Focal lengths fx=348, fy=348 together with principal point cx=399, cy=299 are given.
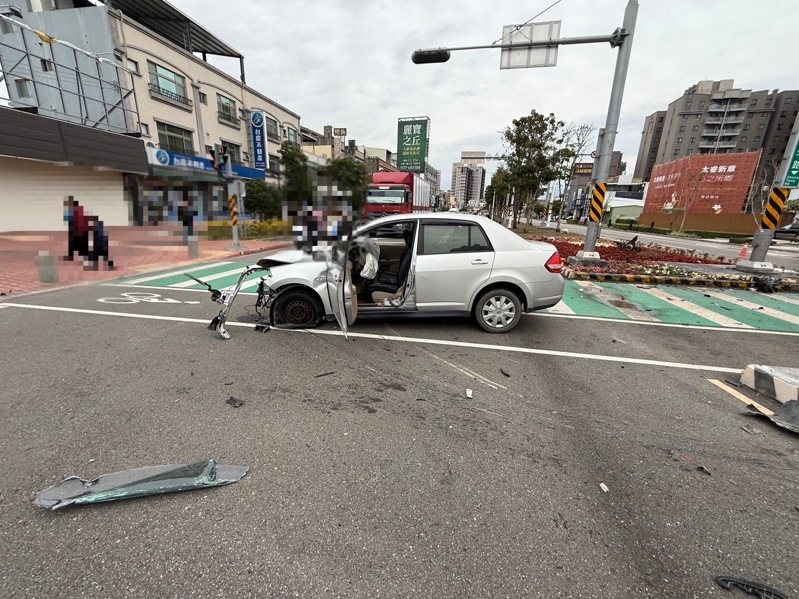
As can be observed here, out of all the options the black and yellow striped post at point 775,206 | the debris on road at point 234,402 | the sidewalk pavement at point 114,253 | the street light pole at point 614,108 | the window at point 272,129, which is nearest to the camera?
the debris on road at point 234,402

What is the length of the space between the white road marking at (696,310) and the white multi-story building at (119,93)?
11.4 metres

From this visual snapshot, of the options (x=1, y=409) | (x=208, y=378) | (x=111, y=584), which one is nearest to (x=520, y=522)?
(x=111, y=584)

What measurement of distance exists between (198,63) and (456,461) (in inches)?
1162

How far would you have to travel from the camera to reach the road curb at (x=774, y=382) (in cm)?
324

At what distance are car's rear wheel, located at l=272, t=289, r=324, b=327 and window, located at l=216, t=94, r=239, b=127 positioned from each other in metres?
26.1

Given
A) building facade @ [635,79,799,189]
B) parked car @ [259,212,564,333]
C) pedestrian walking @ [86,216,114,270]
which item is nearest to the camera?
parked car @ [259,212,564,333]

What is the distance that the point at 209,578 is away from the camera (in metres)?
1.69

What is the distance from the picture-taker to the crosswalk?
19.6ft

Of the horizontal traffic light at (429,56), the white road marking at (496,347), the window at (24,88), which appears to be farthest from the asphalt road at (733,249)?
the window at (24,88)

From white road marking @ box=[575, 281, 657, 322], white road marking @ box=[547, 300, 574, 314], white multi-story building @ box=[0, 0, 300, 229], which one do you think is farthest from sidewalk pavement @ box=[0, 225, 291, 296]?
white road marking @ box=[575, 281, 657, 322]

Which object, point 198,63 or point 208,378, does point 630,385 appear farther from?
point 198,63

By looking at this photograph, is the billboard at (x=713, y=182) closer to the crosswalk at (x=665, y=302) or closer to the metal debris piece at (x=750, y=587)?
the crosswalk at (x=665, y=302)

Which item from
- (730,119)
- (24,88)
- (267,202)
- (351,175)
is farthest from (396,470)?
(730,119)

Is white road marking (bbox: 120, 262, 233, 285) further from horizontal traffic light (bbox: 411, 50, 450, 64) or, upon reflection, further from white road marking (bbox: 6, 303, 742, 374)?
horizontal traffic light (bbox: 411, 50, 450, 64)
